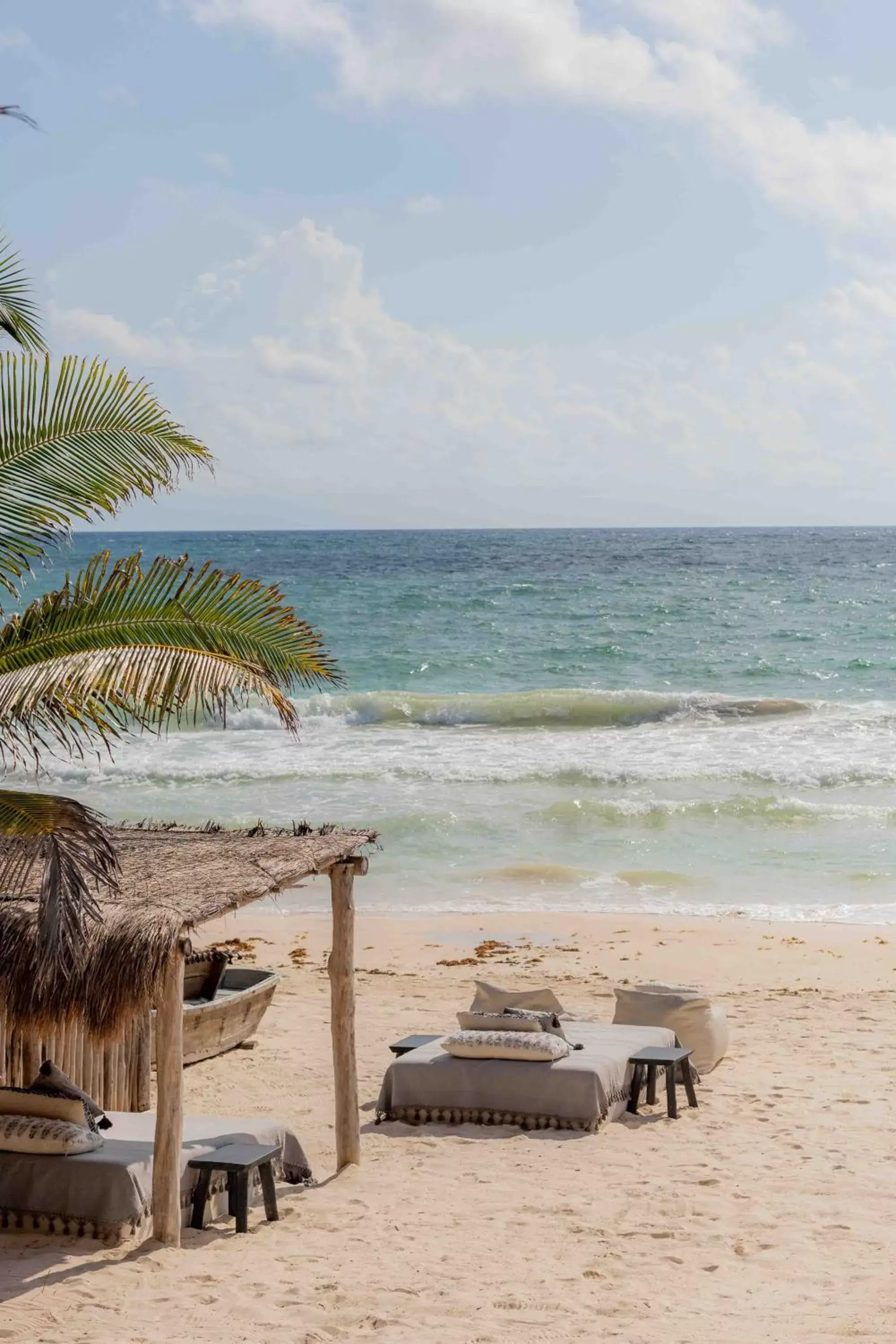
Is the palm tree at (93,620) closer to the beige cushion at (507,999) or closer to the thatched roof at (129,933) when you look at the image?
the thatched roof at (129,933)

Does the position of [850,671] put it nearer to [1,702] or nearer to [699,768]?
[699,768]

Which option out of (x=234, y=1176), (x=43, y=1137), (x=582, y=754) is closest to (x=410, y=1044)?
(x=234, y=1176)

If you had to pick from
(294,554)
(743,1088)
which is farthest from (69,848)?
(294,554)

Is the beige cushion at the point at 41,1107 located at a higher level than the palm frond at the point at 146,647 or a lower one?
lower

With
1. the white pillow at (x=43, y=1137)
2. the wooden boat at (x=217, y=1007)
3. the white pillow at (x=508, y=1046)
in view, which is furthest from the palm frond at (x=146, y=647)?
the wooden boat at (x=217, y=1007)

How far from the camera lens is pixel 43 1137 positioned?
277 inches

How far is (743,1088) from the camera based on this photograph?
32.6 feet

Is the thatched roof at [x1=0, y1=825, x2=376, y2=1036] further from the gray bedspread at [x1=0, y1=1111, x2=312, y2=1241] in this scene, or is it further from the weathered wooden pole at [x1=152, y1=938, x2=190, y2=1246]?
the gray bedspread at [x1=0, y1=1111, x2=312, y2=1241]

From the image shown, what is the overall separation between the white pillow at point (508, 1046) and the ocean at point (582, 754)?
6114 millimetres

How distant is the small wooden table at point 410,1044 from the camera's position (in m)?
9.69

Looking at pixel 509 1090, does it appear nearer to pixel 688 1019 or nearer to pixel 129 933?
pixel 688 1019

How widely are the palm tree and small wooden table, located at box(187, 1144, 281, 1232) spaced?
5.09ft

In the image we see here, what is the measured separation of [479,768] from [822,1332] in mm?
17949

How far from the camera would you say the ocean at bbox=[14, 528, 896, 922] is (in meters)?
16.9
